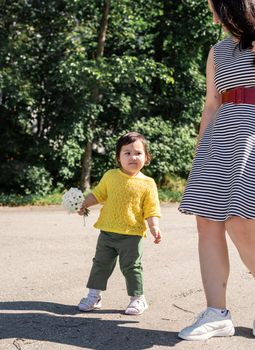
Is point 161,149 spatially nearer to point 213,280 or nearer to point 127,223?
point 127,223

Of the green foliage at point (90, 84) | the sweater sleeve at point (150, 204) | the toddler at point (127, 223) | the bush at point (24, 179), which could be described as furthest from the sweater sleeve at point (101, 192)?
the bush at point (24, 179)

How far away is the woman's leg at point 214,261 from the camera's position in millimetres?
3803

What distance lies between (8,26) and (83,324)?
28.1 feet

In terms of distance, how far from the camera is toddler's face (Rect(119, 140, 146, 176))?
4.57m

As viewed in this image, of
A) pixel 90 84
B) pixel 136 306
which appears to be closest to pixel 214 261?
pixel 136 306

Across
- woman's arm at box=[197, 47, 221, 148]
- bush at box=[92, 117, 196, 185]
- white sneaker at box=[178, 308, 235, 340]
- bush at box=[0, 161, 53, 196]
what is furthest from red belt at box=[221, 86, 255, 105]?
bush at box=[92, 117, 196, 185]

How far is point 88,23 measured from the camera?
1217cm

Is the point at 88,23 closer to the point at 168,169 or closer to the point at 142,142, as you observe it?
the point at 168,169

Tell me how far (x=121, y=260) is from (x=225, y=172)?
1.12 meters

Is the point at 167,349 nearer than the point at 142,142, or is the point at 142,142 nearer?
the point at 167,349

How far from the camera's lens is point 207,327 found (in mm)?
3771

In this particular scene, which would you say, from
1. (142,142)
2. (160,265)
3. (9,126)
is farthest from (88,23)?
(142,142)

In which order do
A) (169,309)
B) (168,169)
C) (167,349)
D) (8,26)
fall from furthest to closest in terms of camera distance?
(168,169) < (8,26) < (169,309) < (167,349)

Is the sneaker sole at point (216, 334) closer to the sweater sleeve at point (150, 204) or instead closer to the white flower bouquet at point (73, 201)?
the sweater sleeve at point (150, 204)
